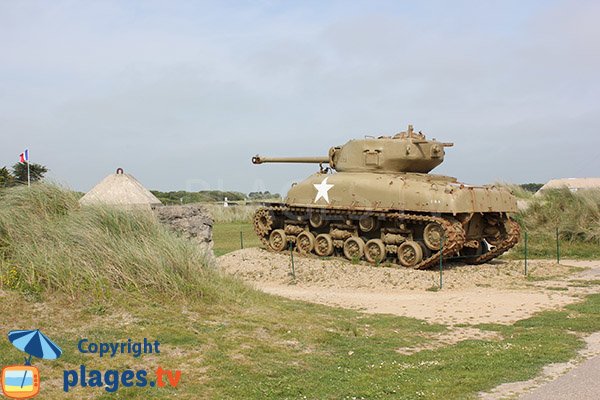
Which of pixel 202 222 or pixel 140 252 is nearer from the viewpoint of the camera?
pixel 140 252

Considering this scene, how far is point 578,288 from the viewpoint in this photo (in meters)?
14.0

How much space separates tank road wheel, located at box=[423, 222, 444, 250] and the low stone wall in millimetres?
6074

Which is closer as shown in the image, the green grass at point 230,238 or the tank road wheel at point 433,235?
the tank road wheel at point 433,235

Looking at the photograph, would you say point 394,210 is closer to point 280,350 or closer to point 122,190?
point 122,190

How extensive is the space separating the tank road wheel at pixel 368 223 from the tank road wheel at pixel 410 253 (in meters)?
1.11

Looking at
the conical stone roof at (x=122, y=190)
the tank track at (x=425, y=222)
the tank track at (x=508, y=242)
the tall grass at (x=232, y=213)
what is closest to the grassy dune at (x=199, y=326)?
the conical stone roof at (x=122, y=190)

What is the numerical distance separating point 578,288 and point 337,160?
7.94 meters

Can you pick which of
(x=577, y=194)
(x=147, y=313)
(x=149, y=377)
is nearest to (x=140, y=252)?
(x=147, y=313)

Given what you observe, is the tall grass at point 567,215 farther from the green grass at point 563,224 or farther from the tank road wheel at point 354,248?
the tank road wheel at point 354,248

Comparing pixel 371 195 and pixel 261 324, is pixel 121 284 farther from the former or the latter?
pixel 371 195

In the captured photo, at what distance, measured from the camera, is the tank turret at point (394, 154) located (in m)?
18.1

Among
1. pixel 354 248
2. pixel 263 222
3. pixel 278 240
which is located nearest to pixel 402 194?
pixel 354 248

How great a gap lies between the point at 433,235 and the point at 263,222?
664 centimetres

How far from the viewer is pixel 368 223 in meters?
18.1
